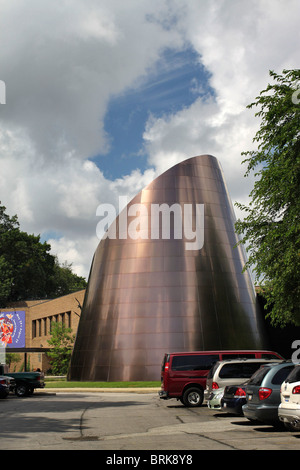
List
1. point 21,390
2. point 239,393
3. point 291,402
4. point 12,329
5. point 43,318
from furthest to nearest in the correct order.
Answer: point 12,329 < point 43,318 < point 21,390 < point 239,393 < point 291,402

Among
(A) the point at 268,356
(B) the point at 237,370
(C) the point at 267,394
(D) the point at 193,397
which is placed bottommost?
(D) the point at 193,397

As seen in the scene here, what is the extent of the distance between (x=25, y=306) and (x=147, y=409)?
63790 millimetres

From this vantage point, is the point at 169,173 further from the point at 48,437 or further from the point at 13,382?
the point at 48,437

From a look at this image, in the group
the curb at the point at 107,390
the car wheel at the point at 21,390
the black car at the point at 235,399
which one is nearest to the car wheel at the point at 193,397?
the black car at the point at 235,399

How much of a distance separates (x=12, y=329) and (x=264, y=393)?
221 feet

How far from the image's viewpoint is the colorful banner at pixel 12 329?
7581cm

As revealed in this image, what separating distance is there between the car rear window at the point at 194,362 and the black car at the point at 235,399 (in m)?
5.33

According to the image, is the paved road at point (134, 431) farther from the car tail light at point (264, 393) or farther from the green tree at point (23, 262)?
the green tree at point (23, 262)

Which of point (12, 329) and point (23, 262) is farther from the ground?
point (23, 262)

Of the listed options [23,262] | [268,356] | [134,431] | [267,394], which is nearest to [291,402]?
[267,394]

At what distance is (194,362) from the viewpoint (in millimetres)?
22750

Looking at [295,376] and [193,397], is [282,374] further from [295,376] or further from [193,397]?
[193,397]

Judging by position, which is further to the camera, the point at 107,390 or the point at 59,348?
the point at 59,348
